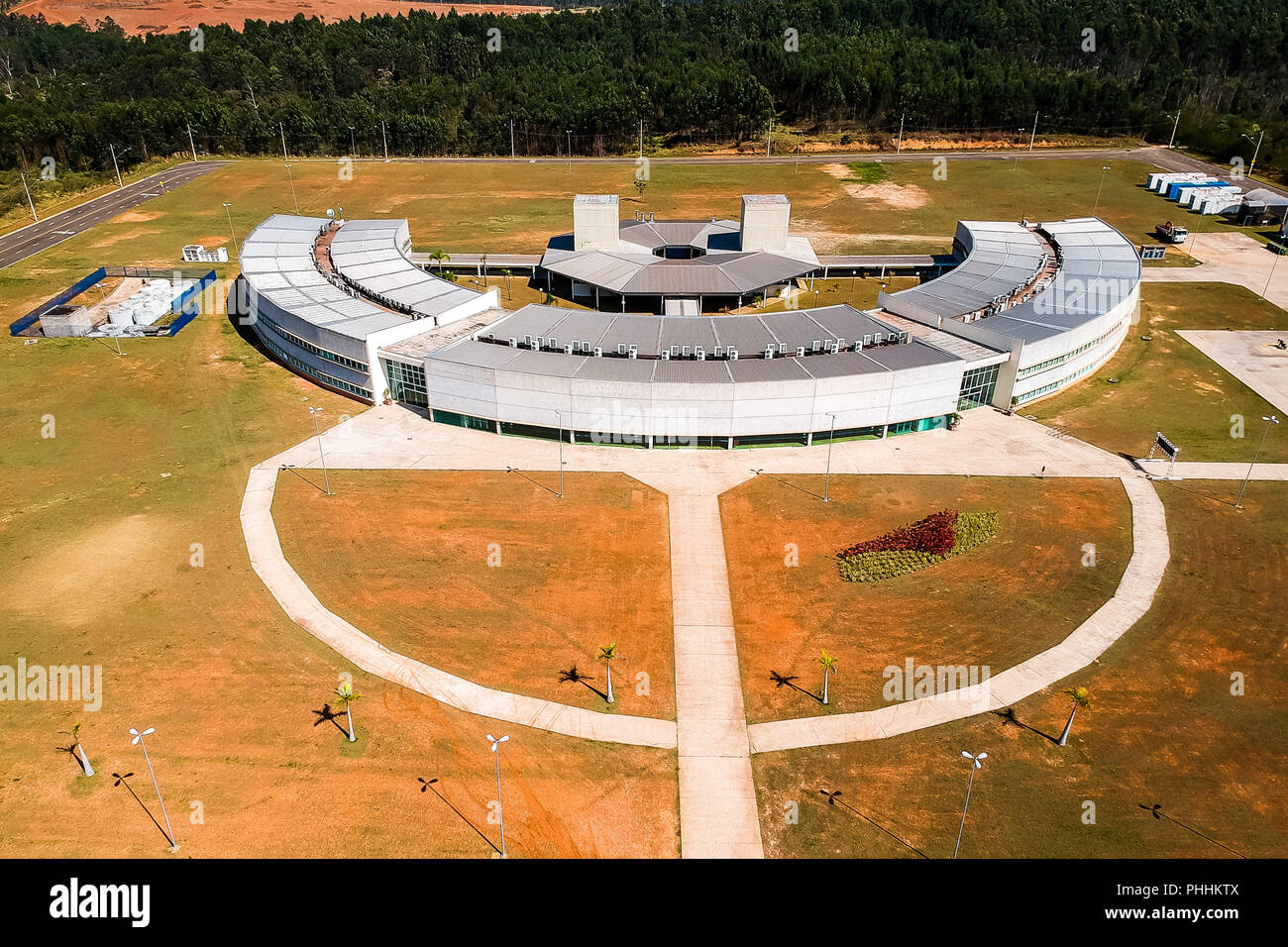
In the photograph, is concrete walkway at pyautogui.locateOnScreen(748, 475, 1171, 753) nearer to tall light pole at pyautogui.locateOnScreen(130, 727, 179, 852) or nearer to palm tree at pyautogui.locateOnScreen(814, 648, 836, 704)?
palm tree at pyautogui.locateOnScreen(814, 648, 836, 704)

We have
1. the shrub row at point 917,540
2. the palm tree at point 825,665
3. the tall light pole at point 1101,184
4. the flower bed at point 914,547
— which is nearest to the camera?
the palm tree at point 825,665

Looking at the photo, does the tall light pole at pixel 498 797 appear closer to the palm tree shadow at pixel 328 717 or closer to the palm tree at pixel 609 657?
the palm tree at pixel 609 657

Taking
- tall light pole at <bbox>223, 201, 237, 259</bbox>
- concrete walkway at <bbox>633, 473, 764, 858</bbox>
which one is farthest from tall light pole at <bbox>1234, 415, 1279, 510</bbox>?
tall light pole at <bbox>223, 201, 237, 259</bbox>

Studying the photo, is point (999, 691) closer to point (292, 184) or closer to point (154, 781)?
point (154, 781)

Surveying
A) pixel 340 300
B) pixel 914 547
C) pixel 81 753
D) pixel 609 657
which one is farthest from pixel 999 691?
pixel 340 300

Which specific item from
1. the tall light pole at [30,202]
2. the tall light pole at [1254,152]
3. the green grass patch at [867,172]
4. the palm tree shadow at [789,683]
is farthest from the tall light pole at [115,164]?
the tall light pole at [1254,152]
